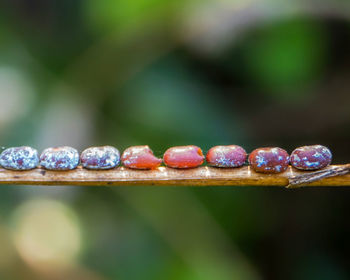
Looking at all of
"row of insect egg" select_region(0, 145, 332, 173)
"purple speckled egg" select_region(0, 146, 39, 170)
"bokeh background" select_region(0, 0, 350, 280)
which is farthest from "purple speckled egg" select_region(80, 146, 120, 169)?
"bokeh background" select_region(0, 0, 350, 280)

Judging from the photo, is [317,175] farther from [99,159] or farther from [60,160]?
[60,160]

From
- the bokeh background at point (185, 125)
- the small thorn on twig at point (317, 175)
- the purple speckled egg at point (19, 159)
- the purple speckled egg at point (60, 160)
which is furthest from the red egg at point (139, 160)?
the bokeh background at point (185, 125)

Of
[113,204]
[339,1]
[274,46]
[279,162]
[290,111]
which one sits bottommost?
[113,204]

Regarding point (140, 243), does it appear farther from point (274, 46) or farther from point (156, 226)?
point (274, 46)

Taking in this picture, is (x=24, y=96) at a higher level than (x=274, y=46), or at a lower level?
lower

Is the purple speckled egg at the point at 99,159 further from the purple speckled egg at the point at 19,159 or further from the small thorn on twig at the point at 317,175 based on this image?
the small thorn on twig at the point at 317,175

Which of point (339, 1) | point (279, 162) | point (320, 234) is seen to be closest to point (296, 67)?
point (339, 1)

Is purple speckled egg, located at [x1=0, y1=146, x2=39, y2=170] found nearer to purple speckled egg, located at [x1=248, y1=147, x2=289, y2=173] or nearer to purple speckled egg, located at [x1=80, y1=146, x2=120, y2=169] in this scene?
purple speckled egg, located at [x1=80, y1=146, x2=120, y2=169]
